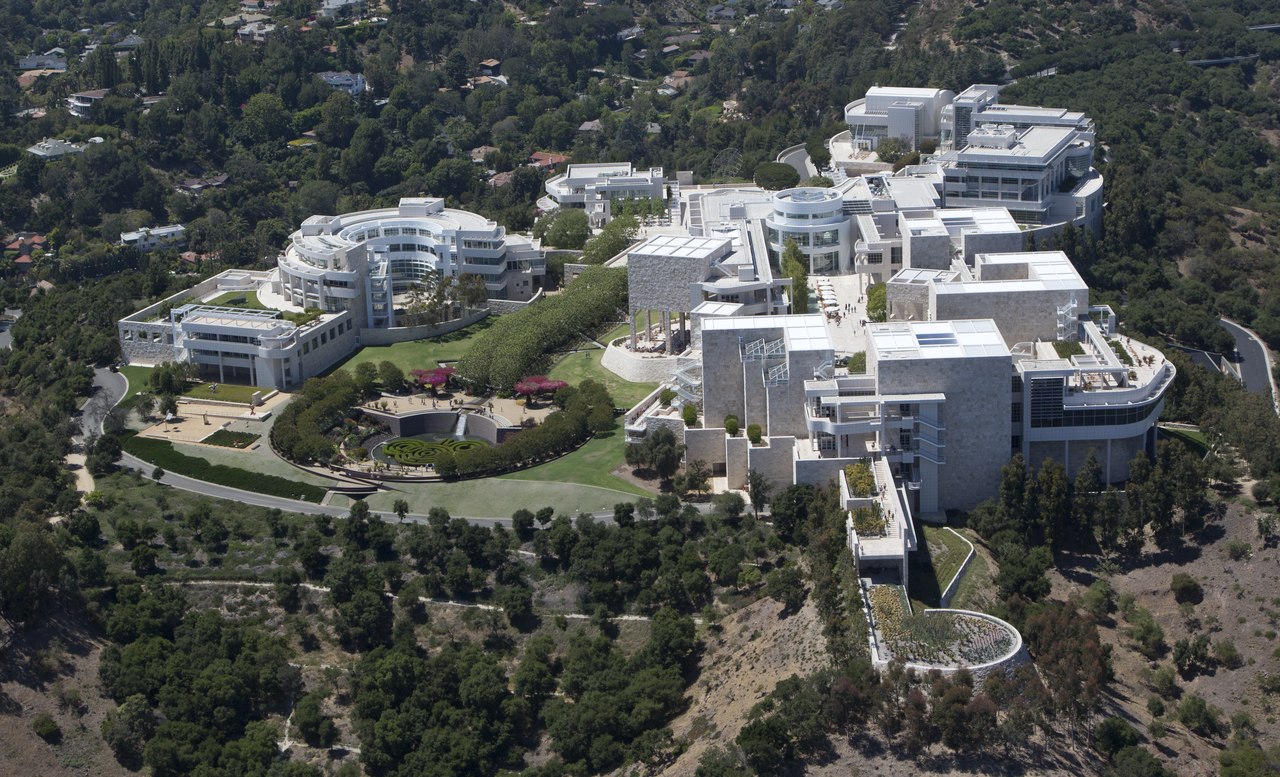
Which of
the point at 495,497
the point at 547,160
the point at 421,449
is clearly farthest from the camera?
the point at 547,160

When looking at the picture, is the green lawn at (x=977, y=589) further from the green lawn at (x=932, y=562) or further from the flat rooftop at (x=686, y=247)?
the flat rooftop at (x=686, y=247)

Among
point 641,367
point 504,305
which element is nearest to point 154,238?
point 504,305

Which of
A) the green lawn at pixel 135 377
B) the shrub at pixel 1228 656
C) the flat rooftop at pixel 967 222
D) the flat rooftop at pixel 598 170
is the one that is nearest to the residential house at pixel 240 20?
the flat rooftop at pixel 598 170

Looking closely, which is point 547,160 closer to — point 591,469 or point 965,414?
point 591,469

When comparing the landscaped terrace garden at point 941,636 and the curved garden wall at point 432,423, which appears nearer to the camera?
the landscaped terrace garden at point 941,636

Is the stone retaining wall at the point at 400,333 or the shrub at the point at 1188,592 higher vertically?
the stone retaining wall at the point at 400,333

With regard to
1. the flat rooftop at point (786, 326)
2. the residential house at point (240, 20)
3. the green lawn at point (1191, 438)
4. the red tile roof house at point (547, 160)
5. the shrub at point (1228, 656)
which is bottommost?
A: the shrub at point (1228, 656)

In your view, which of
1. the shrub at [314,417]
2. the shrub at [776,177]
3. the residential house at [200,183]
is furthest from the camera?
the residential house at [200,183]

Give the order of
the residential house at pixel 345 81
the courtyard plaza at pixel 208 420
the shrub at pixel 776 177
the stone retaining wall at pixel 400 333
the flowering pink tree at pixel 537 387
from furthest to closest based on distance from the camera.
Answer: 1. the residential house at pixel 345 81
2. the shrub at pixel 776 177
3. the stone retaining wall at pixel 400 333
4. the courtyard plaza at pixel 208 420
5. the flowering pink tree at pixel 537 387

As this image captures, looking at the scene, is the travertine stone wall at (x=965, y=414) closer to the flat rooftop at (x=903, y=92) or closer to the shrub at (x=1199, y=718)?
the shrub at (x=1199, y=718)
